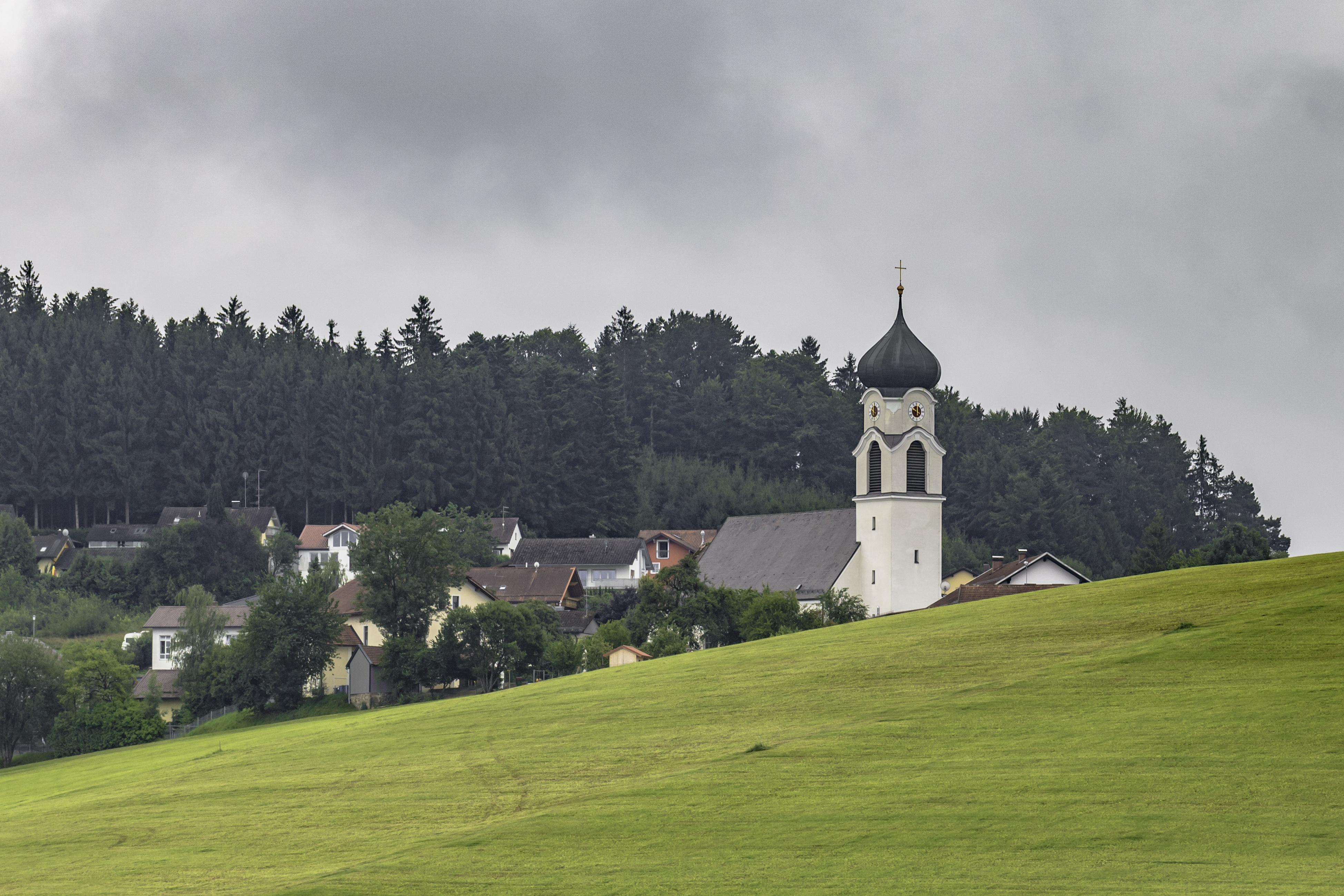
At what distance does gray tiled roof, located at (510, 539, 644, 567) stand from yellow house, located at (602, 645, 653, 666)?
180ft

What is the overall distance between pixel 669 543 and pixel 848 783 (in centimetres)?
10516

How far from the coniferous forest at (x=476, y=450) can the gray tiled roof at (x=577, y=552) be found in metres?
7.87

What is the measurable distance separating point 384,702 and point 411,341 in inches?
3625

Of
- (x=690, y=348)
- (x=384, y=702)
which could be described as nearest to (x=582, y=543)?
(x=384, y=702)

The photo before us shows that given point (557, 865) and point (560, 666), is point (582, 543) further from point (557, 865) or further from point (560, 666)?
point (557, 865)

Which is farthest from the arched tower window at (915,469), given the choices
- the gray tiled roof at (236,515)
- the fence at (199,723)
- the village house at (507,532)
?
the gray tiled roof at (236,515)

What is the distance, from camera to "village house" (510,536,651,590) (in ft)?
419

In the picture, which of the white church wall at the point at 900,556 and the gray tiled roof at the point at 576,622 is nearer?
the white church wall at the point at 900,556

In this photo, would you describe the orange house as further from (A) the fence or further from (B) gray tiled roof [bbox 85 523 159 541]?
(A) the fence

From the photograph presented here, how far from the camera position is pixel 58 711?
7738 centimetres

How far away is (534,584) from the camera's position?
111 meters

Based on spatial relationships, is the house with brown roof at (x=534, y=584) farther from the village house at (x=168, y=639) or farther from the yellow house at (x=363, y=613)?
the village house at (x=168, y=639)

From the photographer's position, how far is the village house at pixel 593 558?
419ft

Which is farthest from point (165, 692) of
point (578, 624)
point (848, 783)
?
point (848, 783)
